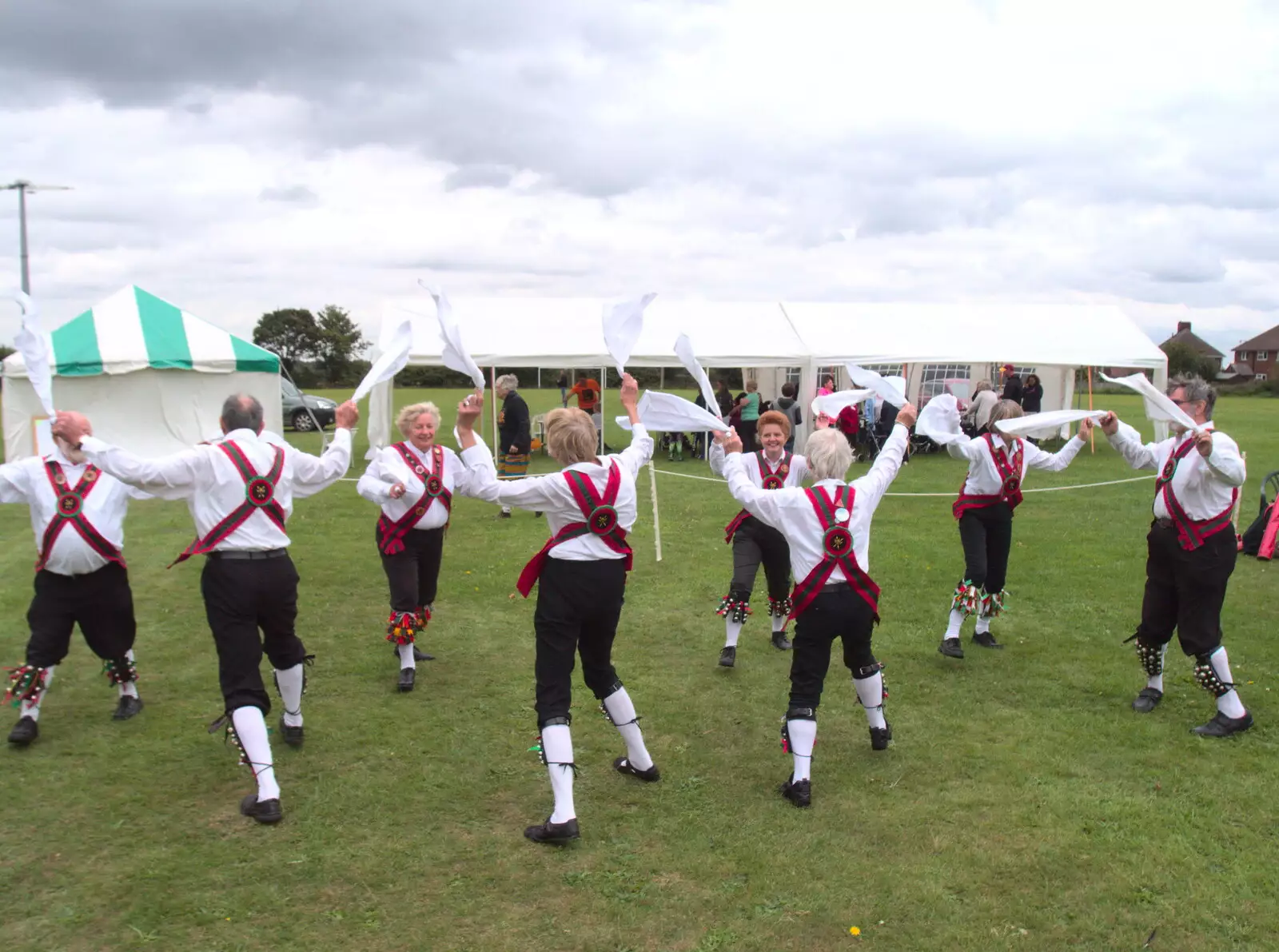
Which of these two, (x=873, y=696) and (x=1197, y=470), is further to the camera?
(x=1197, y=470)

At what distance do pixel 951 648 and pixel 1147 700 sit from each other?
1.22 meters

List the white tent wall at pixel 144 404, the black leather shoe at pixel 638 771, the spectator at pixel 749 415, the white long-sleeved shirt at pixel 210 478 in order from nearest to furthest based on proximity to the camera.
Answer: the white long-sleeved shirt at pixel 210 478, the black leather shoe at pixel 638 771, the white tent wall at pixel 144 404, the spectator at pixel 749 415

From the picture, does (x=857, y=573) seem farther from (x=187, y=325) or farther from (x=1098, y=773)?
(x=187, y=325)

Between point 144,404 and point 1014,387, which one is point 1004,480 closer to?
point 144,404

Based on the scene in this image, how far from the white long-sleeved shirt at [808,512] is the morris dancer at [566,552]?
60cm

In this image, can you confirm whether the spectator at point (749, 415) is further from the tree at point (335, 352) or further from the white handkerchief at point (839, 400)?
the tree at point (335, 352)

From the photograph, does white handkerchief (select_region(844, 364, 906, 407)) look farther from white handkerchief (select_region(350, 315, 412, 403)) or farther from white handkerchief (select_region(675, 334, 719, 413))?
white handkerchief (select_region(350, 315, 412, 403))

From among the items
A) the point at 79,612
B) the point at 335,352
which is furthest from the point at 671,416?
the point at 335,352

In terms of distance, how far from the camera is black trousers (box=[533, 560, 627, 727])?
3.81 meters

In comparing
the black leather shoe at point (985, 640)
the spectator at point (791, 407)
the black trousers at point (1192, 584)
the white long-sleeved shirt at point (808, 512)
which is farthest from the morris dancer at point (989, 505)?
the spectator at point (791, 407)

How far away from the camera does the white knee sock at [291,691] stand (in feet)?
14.8

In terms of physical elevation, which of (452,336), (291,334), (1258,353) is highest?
(452,336)

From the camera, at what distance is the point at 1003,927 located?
3197 millimetres

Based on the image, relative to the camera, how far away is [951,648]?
19.9 ft
